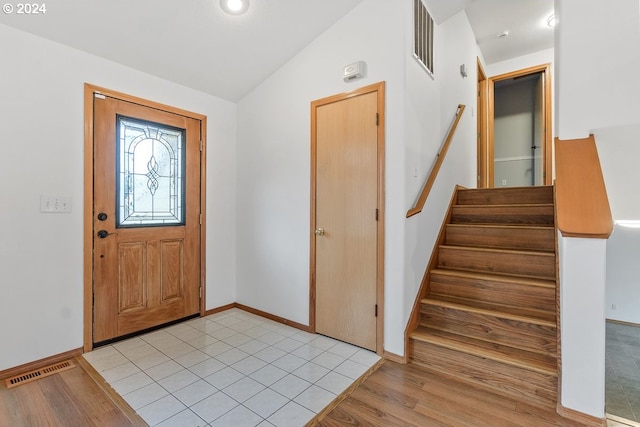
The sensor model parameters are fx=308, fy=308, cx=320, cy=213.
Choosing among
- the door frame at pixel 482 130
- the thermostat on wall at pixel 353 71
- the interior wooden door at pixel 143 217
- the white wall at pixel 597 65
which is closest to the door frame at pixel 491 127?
the door frame at pixel 482 130

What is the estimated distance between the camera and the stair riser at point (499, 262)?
7.93ft

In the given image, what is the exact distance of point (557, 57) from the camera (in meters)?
2.00

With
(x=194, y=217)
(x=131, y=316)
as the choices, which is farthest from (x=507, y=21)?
(x=131, y=316)

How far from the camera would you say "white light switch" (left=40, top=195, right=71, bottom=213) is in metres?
2.25

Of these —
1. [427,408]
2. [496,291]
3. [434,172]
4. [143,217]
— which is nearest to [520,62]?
[434,172]

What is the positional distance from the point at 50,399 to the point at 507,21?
5.65 metres

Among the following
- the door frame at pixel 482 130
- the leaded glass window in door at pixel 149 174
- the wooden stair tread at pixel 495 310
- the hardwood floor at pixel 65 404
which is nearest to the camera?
the hardwood floor at pixel 65 404

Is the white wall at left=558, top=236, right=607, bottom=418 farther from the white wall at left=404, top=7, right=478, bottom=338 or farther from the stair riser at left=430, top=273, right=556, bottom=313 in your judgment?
the white wall at left=404, top=7, right=478, bottom=338

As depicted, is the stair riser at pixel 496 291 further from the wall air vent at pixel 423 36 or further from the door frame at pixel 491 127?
the door frame at pixel 491 127

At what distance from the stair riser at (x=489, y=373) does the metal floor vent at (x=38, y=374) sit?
8.31ft

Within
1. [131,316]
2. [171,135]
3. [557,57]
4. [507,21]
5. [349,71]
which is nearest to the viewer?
[557,57]

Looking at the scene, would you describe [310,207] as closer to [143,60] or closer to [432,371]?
[432,371]

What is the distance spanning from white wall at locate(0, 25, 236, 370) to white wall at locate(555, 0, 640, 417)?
3322 millimetres

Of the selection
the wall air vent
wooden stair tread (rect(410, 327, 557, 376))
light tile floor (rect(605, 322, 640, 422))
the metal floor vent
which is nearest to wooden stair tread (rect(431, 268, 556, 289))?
wooden stair tread (rect(410, 327, 557, 376))
